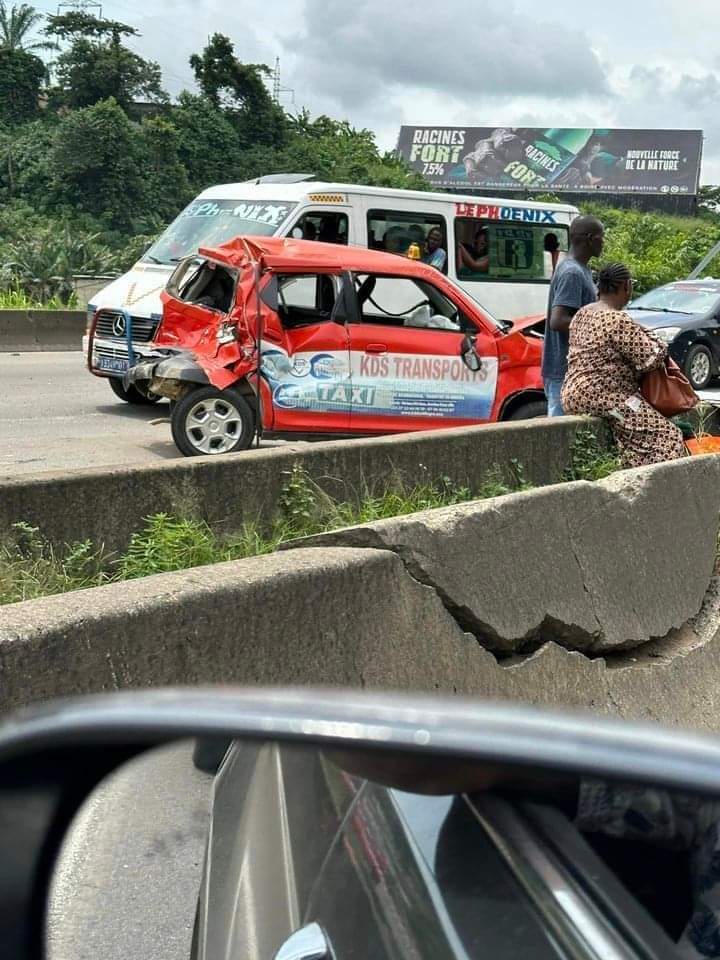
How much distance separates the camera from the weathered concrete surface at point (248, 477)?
4227mm

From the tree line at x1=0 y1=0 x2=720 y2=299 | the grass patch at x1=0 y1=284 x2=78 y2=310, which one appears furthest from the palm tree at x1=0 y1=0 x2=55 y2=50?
the grass patch at x1=0 y1=284 x2=78 y2=310

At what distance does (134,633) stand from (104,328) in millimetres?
8861

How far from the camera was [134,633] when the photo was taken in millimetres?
2895

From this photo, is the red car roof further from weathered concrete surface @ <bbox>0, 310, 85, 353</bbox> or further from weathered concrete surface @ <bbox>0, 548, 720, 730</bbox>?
weathered concrete surface @ <bbox>0, 310, 85, 353</bbox>

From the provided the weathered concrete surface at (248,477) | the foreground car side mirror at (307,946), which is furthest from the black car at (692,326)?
the foreground car side mirror at (307,946)

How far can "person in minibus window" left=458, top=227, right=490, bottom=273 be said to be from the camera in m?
14.4

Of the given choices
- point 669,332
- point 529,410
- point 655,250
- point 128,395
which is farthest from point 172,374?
point 655,250

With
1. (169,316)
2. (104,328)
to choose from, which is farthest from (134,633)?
(104,328)

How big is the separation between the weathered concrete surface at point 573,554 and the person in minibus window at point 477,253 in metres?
9.32

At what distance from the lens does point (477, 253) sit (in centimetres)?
1459

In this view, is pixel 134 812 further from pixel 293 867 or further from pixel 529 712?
pixel 529 712

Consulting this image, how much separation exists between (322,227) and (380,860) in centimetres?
1153

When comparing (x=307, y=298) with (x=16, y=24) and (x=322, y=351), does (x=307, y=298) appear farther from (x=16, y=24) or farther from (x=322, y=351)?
(x=16, y=24)

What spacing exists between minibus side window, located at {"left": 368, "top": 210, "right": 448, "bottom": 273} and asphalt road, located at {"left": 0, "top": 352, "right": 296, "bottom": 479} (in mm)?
3061
